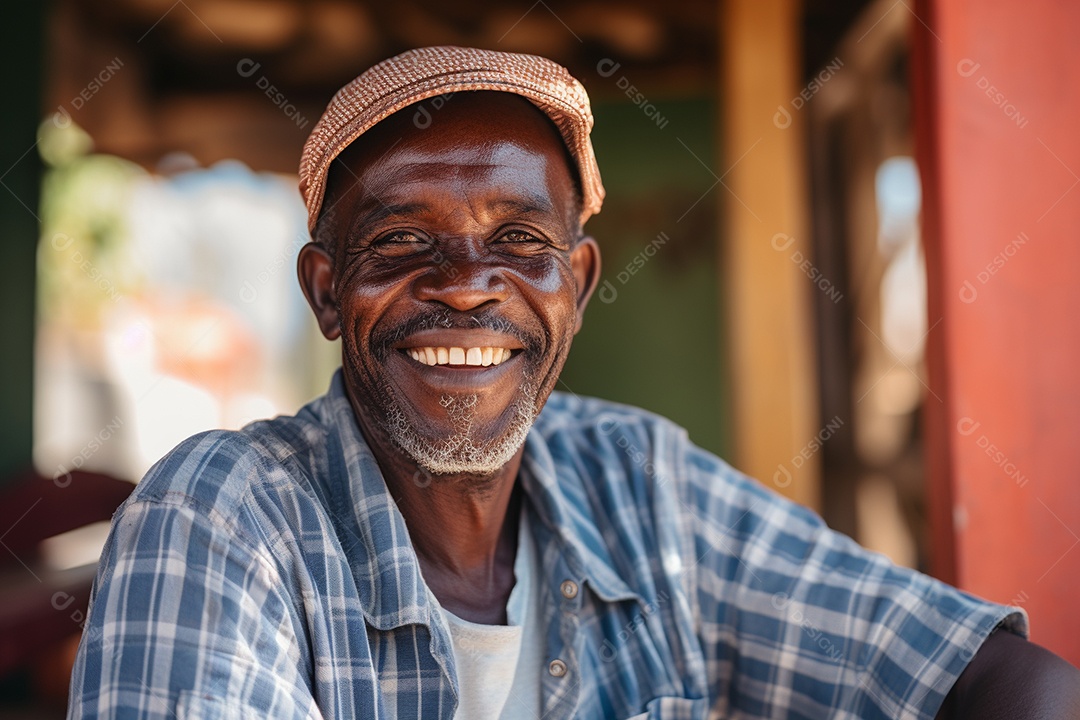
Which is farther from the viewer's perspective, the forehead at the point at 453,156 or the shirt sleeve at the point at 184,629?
the forehead at the point at 453,156

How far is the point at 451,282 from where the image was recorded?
1.61 metres

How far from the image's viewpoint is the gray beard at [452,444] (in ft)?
5.31

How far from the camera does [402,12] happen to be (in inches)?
194

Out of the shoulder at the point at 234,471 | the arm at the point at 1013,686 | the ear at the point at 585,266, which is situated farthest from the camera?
the ear at the point at 585,266

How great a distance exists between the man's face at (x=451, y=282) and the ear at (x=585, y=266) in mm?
181

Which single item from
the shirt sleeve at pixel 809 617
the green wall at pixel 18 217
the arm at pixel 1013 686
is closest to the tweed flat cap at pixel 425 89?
the shirt sleeve at pixel 809 617

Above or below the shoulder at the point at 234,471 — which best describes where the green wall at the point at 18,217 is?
above

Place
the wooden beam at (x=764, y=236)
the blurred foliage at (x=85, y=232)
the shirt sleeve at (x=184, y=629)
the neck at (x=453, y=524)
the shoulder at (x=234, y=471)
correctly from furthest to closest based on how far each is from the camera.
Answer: the blurred foliage at (x=85, y=232) < the wooden beam at (x=764, y=236) < the neck at (x=453, y=524) < the shoulder at (x=234, y=471) < the shirt sleeve at (x=184, y=629)

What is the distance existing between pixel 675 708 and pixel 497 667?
357 millimetres

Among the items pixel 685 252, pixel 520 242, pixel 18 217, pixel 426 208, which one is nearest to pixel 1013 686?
pixel 520 242

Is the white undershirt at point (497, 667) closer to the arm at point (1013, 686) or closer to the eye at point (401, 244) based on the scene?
the eye at point (401, 244)

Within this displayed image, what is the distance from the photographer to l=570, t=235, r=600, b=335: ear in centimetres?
190

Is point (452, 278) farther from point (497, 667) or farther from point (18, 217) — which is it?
point (18, 217)

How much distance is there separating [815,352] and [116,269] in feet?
14.9
